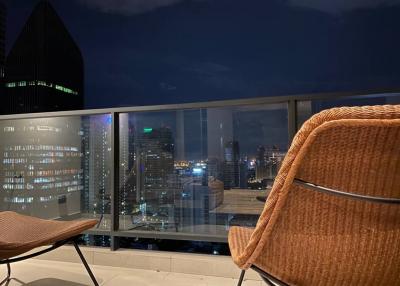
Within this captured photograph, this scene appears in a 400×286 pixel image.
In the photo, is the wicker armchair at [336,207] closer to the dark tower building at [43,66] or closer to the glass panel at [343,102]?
the glass panel at [343,102]

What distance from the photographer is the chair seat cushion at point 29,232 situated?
1.33 meters

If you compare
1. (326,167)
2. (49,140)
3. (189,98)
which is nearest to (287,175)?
(326,167)

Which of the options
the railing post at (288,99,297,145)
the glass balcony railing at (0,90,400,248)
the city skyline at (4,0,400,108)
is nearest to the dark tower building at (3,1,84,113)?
the city skyline at (4,0,400,108)

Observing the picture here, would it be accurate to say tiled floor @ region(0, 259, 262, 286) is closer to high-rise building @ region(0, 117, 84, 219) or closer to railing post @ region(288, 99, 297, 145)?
high-rise building @ region(0, 117, 84, 219)

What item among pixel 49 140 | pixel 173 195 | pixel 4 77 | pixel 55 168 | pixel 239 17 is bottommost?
pixel 173 195

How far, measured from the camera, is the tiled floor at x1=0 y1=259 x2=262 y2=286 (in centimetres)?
192

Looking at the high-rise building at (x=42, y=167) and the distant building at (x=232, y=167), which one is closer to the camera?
the distant building at (x=232, y=167)

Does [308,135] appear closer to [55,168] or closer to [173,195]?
[173,195]

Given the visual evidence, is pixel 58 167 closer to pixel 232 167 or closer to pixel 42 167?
pixel 42 167

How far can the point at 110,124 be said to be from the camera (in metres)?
2.36

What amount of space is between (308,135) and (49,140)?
2286mm

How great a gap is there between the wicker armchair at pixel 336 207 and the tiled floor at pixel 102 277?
119 centimetres

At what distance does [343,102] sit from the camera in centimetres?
191

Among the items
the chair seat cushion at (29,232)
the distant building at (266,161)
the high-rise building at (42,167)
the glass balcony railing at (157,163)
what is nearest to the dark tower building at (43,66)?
the high-rise building at (42,167)
